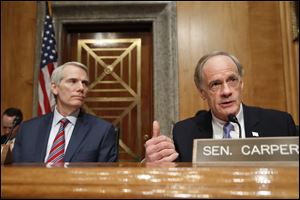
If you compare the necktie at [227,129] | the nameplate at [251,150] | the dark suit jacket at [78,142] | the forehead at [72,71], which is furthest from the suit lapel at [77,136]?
the nameplate at [251,150]

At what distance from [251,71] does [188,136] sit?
2720 mm

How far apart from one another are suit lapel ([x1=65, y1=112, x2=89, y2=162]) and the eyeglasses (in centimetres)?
86

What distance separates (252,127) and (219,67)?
0.37 metres

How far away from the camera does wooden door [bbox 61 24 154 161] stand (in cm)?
460

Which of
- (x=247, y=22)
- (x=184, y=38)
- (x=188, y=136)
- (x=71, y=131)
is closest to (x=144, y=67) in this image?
(x=184, y=38)

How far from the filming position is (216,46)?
441 centimetres

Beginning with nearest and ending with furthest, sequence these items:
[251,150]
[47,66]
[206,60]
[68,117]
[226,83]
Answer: [251,150], [226,83], [206,60], [68,117], [47,66]

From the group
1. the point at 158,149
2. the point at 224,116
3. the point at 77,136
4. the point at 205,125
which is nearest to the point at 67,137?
the point at 77,136

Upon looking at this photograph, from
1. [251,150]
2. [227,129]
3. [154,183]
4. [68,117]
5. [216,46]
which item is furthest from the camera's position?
[216,46]

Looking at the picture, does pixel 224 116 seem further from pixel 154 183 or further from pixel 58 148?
pixel 154 183

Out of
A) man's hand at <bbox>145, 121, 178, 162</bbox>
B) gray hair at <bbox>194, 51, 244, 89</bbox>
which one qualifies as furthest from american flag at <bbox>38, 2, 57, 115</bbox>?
man's hand at <bbox>145, 121, 178, 162</bbox>

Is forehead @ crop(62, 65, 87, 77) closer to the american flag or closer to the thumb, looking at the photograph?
the american flag

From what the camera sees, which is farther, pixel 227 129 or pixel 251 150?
pixel 227 129

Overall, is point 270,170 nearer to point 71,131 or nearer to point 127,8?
point 71,131
